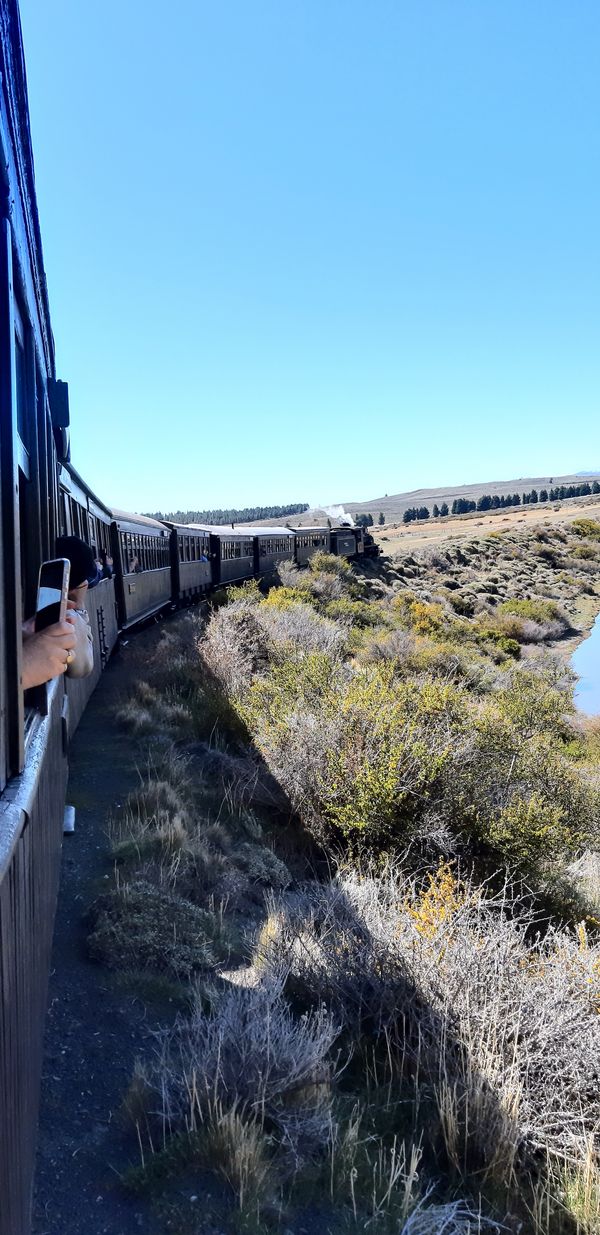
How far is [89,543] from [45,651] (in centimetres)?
705

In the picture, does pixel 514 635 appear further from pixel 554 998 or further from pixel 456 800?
pixel 554 998

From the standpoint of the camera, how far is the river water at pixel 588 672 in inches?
981

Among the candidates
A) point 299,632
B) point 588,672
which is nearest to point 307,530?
point 588,672

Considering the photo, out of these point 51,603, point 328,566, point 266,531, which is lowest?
point 51,603

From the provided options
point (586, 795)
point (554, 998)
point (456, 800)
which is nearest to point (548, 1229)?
point (554, 998)

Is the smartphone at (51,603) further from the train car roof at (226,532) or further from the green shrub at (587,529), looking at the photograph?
the green shrub at (587,529)

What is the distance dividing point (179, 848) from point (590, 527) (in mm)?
77977

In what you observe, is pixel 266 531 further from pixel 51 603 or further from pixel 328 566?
pixel 51 603

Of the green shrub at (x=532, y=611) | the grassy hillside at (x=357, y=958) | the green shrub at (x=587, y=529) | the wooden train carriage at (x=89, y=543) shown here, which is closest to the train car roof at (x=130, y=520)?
the wooden train carriage at (x=89, y=543)

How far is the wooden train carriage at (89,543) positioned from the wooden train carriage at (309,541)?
27.6 meters

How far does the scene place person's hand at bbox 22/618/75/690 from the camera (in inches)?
82.2

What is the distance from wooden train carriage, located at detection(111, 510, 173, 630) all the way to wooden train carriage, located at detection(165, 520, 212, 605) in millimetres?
539

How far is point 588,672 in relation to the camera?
2988cm

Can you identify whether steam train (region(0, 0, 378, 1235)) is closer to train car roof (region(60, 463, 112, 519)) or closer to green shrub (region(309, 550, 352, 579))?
train car roof (region(60, 463, 112, 519))
